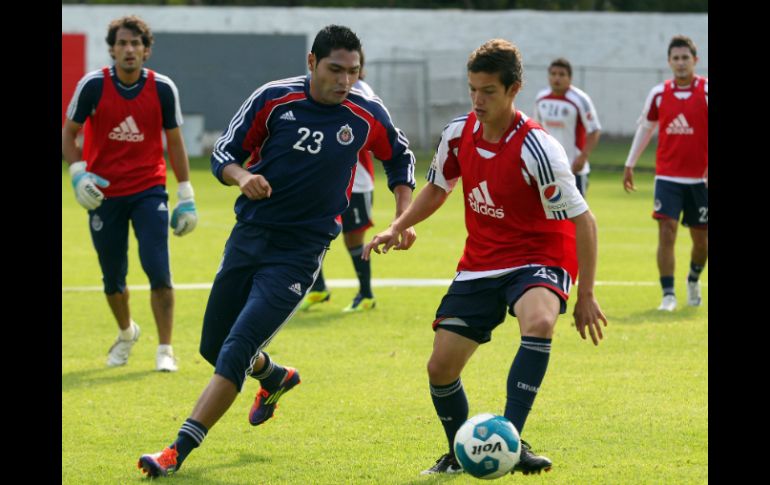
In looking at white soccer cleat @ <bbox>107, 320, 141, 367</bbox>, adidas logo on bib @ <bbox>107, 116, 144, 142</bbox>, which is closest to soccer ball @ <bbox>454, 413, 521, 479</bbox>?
adidas logo on bib @ <bbox>107, 116, 144, 142</bbox>

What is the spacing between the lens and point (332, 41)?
6.57 metres

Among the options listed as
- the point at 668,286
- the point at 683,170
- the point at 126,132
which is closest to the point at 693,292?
the point at 668,286

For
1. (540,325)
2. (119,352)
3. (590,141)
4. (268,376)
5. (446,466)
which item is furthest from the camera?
(590,141)

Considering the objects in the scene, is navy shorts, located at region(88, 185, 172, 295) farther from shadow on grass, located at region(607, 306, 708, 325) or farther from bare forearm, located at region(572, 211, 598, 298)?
shadow on grass, located at region(607, 306, 708, 325)

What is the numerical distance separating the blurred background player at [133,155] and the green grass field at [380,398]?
90 centimetres

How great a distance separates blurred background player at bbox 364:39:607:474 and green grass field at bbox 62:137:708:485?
1.81ft

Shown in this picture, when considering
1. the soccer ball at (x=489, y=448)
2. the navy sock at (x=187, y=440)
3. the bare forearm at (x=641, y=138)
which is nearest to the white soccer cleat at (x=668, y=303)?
the bare forearm at (x=641, y=138)

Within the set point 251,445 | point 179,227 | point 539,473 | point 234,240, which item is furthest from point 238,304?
point 179,227

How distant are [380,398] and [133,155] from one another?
2.79 metres

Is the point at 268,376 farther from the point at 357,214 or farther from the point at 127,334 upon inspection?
the point at 357,214

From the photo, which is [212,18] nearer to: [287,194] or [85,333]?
[85,333]

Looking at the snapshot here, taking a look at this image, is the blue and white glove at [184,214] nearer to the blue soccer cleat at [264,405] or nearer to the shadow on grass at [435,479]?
the blue soccer cleat at [264,405]
